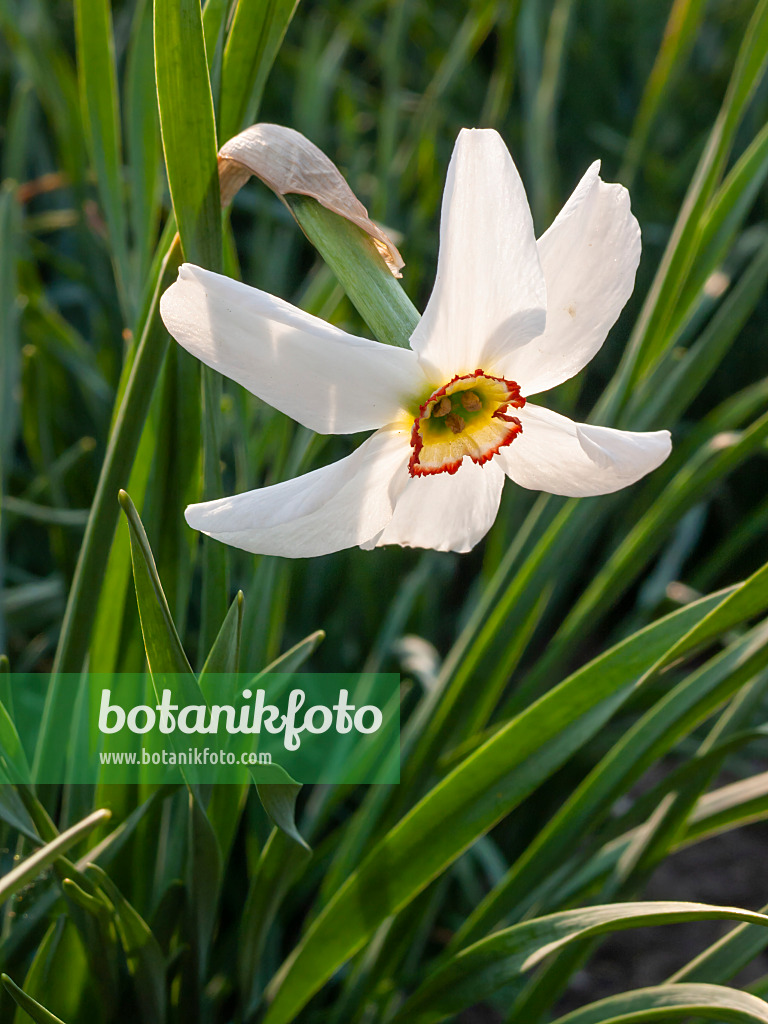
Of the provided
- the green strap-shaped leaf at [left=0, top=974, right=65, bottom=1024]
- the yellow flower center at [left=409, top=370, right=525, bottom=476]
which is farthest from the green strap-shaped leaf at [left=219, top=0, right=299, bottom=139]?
the green strap-shaped leaf at [left=0, top=974, right=65, bottom=1024]

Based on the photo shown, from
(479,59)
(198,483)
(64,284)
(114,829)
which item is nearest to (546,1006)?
(114,829)

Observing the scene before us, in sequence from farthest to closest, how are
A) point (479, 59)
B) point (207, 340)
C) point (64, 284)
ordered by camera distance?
point (479, 59), point (64, 284), point (207, 340)

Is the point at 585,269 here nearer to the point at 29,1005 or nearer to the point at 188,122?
the point at 188,122

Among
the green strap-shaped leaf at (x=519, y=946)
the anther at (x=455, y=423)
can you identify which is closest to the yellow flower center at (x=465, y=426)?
the anther at (x=455, y=423)

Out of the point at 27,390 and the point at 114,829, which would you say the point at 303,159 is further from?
the point at 27,390

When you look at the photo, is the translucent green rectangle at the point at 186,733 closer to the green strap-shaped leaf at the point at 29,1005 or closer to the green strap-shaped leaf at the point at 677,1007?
the green strap-shaped leaf at the point at 29,1005

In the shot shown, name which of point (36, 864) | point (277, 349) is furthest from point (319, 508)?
point (36, 864)

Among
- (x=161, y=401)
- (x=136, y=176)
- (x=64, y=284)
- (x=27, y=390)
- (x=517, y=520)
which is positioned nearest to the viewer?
(x=161, y=401)
